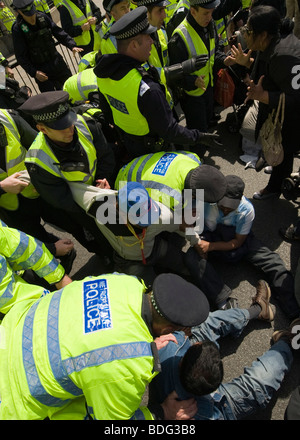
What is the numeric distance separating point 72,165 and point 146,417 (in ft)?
5.22

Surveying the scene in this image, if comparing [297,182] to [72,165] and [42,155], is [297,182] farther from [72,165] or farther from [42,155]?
[42,155]

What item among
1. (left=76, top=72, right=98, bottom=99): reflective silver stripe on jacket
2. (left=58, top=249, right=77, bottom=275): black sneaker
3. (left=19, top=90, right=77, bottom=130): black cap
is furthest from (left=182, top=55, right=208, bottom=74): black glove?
(left=58, top=249, right=77, bottom=275): black sneaker

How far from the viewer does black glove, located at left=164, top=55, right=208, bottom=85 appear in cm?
281

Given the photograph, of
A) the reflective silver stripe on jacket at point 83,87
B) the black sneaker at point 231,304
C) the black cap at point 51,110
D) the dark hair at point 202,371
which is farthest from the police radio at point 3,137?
the black sneaker at point 231,304

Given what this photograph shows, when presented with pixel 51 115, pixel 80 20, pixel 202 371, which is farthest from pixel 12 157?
pixel 80 20

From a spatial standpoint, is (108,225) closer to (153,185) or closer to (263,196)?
(153,185)

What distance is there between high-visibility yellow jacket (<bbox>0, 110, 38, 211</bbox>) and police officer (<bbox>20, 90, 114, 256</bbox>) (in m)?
0.26

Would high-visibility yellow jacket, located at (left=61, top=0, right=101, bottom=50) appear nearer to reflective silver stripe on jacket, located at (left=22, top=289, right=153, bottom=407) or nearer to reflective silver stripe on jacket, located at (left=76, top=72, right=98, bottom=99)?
reflective silver stripe on jacket, located at (left=76, top=72, right=98, bottom=99)

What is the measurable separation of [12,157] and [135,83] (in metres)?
1.10

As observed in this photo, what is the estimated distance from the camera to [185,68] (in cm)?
282

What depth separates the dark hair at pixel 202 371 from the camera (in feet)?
5.23

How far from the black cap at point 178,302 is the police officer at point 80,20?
3.99 m
